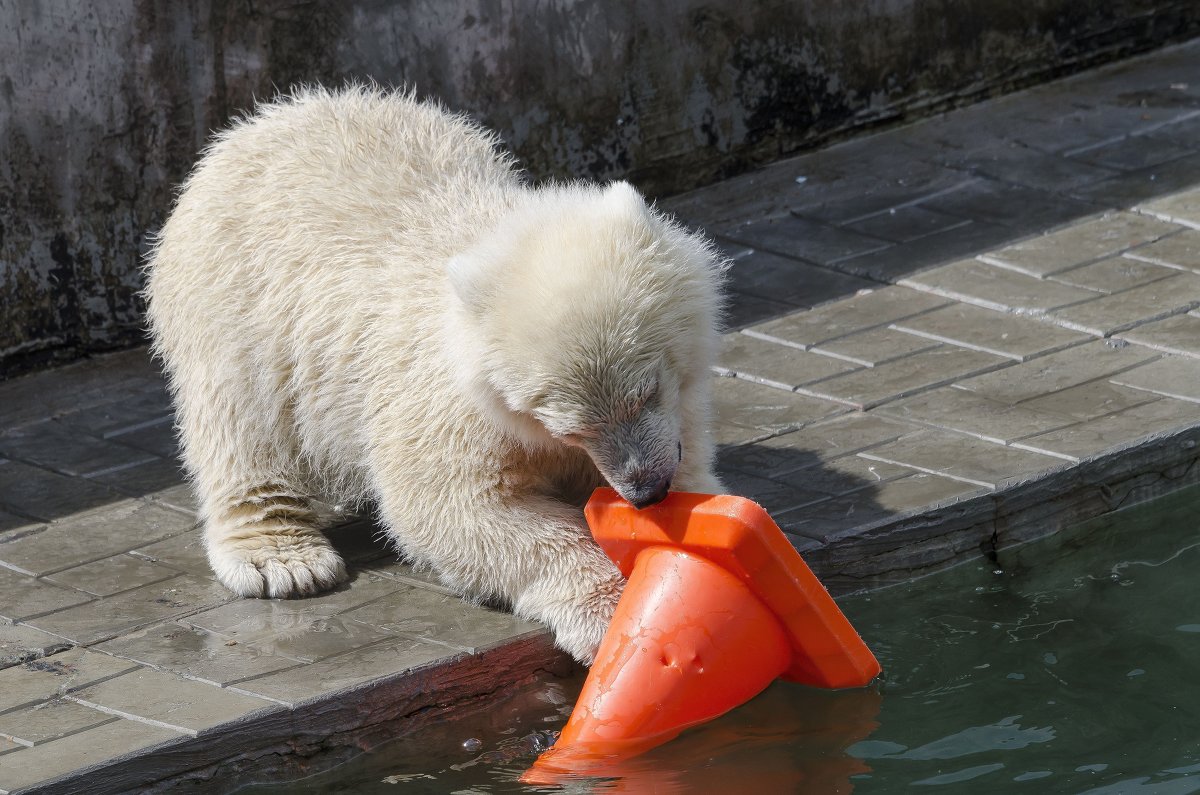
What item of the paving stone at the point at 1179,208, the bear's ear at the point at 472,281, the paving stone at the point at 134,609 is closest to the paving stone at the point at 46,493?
the paving stone at the point at 134,609

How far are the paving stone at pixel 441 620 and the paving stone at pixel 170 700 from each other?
541 mm

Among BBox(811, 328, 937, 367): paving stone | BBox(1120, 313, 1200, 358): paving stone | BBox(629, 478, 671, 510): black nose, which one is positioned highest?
BBox(629, 478, 671, 510): black nose

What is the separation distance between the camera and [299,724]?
4.31m

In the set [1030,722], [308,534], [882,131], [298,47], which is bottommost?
[1030,722]

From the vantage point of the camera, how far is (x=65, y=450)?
6.24 m

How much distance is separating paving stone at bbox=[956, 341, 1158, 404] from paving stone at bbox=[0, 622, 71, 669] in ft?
10.6

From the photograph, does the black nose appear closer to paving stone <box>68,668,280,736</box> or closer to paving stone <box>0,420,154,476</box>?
paving stone <box>68,668,280,736</box>

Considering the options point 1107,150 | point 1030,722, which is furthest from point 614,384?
point 1107,150

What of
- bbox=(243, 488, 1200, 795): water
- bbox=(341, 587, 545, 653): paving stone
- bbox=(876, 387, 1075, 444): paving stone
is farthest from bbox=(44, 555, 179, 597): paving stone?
bbox=(876, 387, 1075, 444): paving stone

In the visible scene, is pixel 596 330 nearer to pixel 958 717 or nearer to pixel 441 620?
pixel 441 620

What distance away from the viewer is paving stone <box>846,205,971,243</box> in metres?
7.79

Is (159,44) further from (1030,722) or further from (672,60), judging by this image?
(1030,722)

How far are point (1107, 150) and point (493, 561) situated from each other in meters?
5.11

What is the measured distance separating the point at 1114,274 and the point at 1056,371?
1097 millimetres
